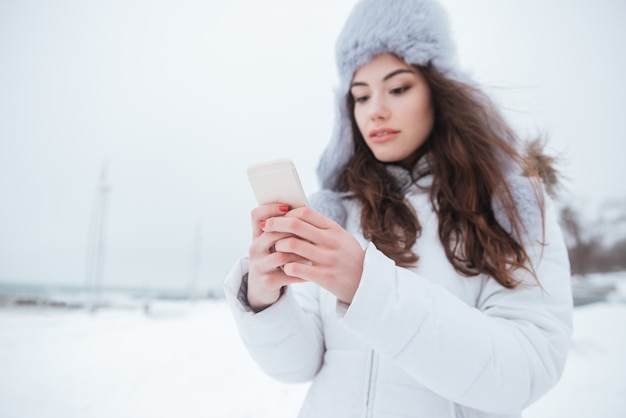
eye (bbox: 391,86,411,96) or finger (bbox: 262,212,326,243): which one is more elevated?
eye (bbox: 391,86,411,96)

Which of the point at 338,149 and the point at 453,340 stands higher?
the point at 338,149

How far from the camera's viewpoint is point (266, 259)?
0.92 m

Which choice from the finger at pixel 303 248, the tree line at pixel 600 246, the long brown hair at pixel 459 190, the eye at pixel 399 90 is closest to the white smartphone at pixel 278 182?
the finger at pixel 303 248

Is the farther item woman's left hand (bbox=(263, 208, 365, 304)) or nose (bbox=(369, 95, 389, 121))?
nose (bbox=(369, 95, 389, 121))

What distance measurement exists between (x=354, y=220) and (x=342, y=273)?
2.46ft

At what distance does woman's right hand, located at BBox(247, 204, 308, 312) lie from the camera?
89 cm

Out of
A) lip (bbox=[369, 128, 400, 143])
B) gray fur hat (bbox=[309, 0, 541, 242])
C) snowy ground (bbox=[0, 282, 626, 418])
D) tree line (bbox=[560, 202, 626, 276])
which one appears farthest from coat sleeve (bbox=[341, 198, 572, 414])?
tree line (bbox=[560, 202, 626, 276])

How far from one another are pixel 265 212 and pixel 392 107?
0.87 metres

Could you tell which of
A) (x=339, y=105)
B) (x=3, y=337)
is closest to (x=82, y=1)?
(x=3, y=337)

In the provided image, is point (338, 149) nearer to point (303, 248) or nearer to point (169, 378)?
point (303, 248)

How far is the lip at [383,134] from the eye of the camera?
149 centimetres

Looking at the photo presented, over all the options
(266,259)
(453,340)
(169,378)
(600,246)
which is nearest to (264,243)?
(266,259)

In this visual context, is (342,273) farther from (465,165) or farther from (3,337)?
(3,337)

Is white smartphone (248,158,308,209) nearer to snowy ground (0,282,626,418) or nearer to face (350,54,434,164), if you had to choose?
face (350,54,434,164)
